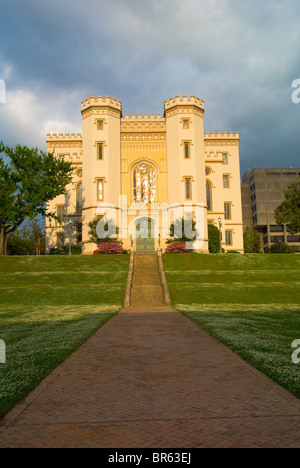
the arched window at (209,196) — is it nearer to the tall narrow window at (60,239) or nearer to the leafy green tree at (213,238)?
the leafy green tree at (213,238)

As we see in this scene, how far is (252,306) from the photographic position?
19578mm

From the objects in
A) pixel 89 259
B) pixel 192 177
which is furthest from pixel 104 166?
pixel 89 259

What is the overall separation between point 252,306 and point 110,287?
932cm

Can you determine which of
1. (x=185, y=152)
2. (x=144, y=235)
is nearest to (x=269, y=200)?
(x=185, y=152)

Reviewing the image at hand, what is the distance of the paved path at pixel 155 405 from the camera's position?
452 centimetres

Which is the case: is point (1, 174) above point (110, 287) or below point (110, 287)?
above

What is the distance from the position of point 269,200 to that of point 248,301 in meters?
104

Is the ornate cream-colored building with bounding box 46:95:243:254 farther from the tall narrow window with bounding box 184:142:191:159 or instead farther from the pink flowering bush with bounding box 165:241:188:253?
the pink flowering bush with bounding box 165:241:188:253

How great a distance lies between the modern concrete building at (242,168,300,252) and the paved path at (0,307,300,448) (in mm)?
113180

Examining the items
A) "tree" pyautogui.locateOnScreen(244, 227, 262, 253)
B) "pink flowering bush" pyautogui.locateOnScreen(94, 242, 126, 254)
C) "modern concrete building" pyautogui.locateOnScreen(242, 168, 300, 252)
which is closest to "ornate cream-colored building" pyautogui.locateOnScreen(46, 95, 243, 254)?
"pink flowering bush" pyautogui.locateOnScreen(94, 242, 126, 254)

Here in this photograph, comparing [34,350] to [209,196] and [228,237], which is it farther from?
[228,237]

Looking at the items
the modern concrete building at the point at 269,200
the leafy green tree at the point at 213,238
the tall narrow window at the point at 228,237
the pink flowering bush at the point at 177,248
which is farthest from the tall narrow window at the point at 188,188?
the modern concrete building at the point at 269,200

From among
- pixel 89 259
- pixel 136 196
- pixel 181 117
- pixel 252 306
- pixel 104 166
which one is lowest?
pixel 252 306
